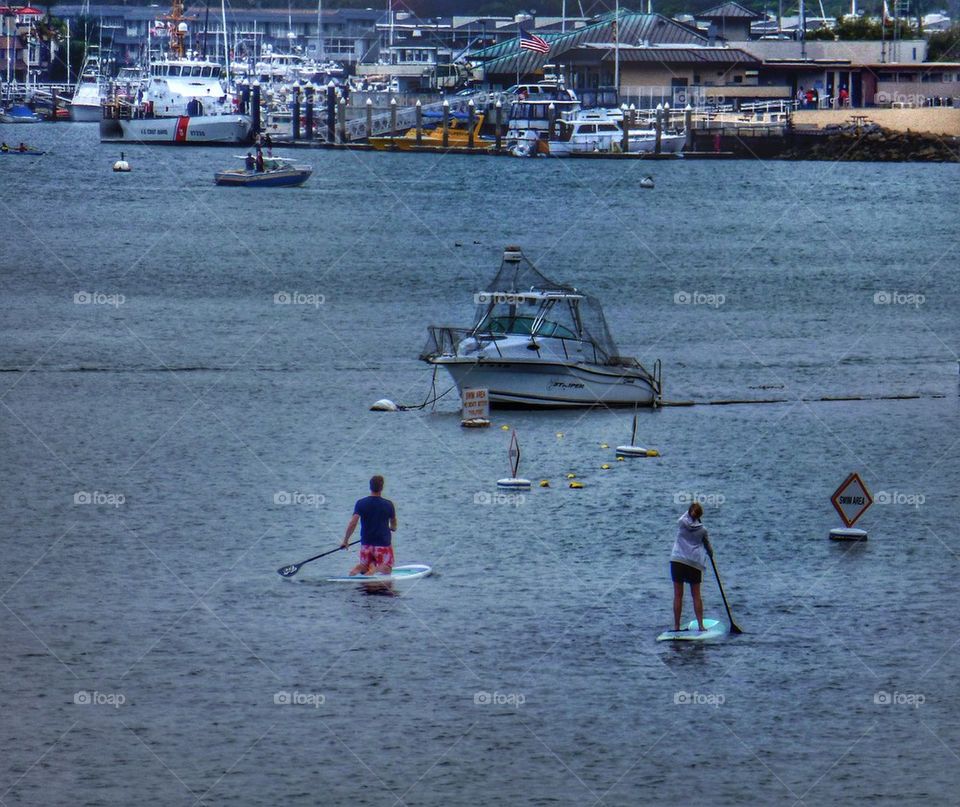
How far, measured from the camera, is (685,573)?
74.1ft

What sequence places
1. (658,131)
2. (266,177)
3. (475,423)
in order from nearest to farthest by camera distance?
(475,423), (266,177), (658,131)

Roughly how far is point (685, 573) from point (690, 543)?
0.39 meters

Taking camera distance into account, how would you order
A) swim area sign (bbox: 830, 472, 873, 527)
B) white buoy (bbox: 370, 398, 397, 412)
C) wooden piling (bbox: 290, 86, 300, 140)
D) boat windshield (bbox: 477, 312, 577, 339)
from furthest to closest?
1. wooden piling (bbox: 290, 86, 300, 140)
2. white buoy (bbox: 370, 398, 397, 412)
3. boat windshield (bbox: 477, 312, 577, 339)
4. swim area sign (bbox: 830, 472, 873, 527)

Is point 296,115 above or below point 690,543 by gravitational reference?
below

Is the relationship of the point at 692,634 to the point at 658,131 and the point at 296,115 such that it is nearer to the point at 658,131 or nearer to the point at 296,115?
the point at 658,131

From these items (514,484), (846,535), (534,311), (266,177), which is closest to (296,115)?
(266,177)

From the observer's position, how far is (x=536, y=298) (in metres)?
Answer: 40.8

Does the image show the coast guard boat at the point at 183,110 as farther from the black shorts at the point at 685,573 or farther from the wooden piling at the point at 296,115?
the black shorts at the point at 685,573

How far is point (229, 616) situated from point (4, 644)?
296cm

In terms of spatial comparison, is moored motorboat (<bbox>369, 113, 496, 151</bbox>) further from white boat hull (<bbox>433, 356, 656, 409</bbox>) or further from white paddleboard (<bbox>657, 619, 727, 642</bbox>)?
white paddleboard (<bbox>657, 619, 727, 642</bbox>)

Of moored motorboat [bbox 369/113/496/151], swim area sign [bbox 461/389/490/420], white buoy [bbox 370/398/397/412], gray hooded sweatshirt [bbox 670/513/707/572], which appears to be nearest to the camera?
gray hooded sweatshirt [bbox 670/513/707/572]

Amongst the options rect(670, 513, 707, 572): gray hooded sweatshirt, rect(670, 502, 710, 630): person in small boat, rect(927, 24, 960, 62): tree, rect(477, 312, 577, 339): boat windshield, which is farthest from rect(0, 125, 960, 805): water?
rect(927, 24, 960, 62): tree

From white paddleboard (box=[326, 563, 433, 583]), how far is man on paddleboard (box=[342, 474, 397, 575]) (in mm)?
81

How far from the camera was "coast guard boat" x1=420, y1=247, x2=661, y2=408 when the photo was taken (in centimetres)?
3975
